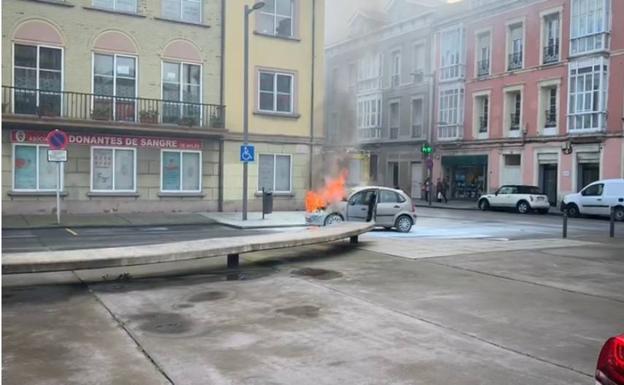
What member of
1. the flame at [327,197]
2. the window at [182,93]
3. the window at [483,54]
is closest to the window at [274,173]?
the window at [182,93]

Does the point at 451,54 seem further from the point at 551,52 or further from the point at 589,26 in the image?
the point at 589,26

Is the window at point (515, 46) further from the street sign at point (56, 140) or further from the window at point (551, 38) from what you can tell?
the street sign at point (56, 140)

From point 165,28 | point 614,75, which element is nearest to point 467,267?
point 165,28

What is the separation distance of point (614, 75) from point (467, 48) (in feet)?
35.1

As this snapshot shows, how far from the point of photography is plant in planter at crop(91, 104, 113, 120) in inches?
802

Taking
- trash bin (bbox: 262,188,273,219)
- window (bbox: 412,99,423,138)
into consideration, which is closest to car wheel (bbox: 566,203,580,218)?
trash bin (bbox: 262,188,273,219)

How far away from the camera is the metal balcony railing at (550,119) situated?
103 ft

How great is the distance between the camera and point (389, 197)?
56.0 feet

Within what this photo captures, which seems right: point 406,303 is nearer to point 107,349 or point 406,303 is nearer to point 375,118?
point 107,349

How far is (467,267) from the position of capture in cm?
994

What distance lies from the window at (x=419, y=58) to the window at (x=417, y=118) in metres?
2.20

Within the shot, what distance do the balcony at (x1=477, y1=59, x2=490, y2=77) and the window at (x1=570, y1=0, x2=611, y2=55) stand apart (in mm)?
6139

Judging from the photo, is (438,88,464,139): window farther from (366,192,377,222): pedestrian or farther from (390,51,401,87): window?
(366,192,377,222): pedestrian

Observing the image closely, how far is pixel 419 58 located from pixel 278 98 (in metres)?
19.5
